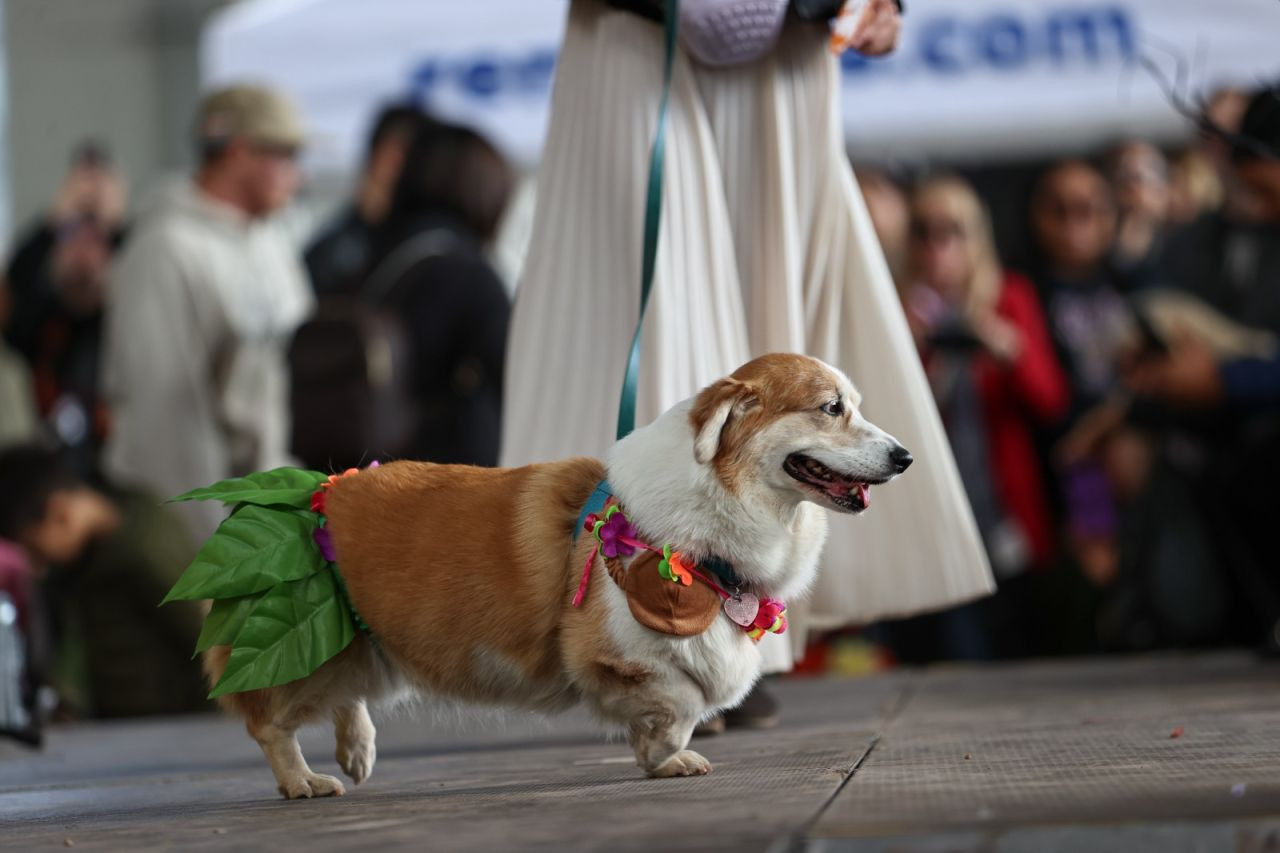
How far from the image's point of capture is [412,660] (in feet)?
10.8

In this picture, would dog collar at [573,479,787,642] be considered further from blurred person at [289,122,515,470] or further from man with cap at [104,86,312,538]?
man with cap at [104,86,312,538]

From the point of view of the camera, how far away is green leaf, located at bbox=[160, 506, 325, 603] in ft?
10.5

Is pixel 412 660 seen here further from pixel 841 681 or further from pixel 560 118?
pixel 841 681

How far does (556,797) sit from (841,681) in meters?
3.36

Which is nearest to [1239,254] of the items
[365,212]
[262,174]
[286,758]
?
[365,212]

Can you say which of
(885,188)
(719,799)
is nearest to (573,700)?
(719,799)

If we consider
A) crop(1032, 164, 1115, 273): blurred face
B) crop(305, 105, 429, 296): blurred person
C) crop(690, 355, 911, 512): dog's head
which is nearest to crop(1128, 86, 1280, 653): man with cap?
crop(1032, 164, 1115, 273): blurred face

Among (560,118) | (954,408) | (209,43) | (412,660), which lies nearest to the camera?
(412,660)

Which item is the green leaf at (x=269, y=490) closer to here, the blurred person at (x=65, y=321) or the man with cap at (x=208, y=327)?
the man with cap at (x=208, y=327)

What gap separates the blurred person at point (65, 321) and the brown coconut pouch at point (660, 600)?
18.2 feet

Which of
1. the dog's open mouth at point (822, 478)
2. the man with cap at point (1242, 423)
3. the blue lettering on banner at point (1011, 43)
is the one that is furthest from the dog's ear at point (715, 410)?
the blue lettering on banner at point (1011, 43)

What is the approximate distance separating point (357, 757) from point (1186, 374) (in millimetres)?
3750

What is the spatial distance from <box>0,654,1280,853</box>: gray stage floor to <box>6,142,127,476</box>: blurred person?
315 centimetres

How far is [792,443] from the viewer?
3.13 metres
